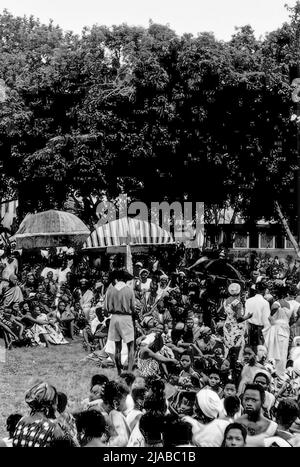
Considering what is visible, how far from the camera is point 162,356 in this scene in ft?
36.2

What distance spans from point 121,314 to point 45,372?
1.59 m

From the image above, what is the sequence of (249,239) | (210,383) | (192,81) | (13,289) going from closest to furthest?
(210,383)
(13,289)
(192,81)
(249,239)

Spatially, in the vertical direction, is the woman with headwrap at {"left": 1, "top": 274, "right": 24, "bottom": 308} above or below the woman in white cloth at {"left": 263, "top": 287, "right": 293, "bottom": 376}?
above

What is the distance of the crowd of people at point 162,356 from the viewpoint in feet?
20.6

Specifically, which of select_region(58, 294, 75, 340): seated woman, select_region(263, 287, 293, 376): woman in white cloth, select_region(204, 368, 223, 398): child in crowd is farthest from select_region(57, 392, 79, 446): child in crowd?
select_region(58, 294, 75, 340): seated woman

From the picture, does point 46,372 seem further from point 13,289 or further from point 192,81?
point 192,81

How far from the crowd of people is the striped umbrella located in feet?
3.80

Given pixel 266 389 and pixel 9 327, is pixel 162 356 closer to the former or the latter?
pixel 266 389

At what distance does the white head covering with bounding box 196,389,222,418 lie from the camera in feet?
23.1

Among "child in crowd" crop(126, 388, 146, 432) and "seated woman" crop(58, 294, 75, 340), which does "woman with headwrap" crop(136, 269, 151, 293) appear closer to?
"seated woman" crop(58, 294, 75, 340)
